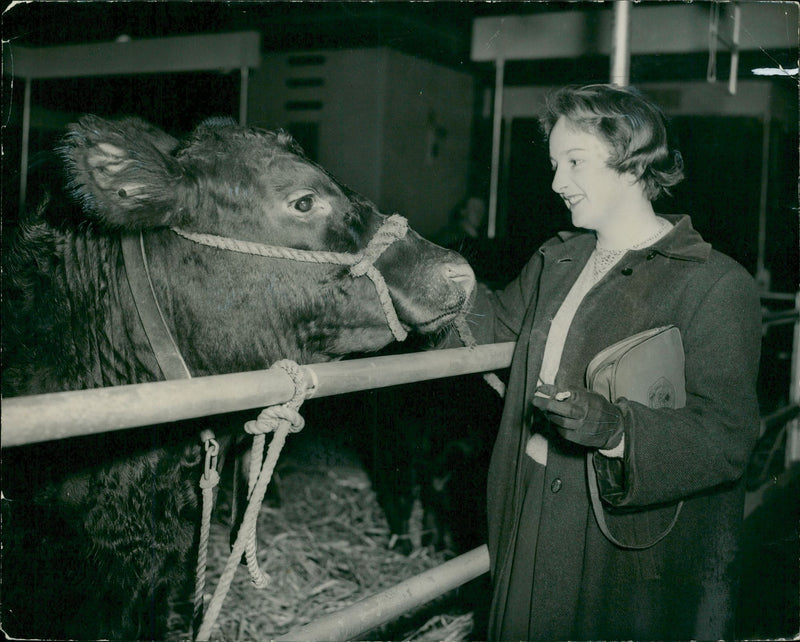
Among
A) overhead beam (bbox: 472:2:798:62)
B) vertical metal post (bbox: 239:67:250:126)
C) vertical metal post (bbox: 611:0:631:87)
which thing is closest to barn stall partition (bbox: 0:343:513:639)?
vertical metal post (bbox: 611:0:631:87)

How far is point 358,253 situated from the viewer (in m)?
2.04

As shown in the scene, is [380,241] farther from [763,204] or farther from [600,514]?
[763,204]

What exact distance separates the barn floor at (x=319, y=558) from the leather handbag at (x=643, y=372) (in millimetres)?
1883

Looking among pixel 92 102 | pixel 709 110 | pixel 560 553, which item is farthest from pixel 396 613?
pixel 92 102

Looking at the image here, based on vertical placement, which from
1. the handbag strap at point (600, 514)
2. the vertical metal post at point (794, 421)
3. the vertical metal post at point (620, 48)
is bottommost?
the vertical metal post at point (794, 421)

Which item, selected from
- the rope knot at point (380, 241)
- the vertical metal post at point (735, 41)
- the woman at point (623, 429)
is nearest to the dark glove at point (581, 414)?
the woman at point (623, 429)

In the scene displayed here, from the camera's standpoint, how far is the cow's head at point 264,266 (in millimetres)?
1955

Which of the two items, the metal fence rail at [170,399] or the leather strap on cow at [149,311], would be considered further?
the leather strap on cow at [149,311]

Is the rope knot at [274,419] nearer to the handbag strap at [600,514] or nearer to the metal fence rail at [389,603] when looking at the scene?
the metal fence rail at [389,603]

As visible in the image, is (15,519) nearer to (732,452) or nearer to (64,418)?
(64,418)

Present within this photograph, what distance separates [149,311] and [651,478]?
1.35 m

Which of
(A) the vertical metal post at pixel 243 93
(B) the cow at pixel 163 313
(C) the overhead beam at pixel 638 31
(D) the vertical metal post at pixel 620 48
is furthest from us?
(A) the vertical metal post at pixel 243 93

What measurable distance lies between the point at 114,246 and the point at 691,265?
63.1 inches

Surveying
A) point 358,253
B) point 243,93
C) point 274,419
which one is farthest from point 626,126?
point 243,93
